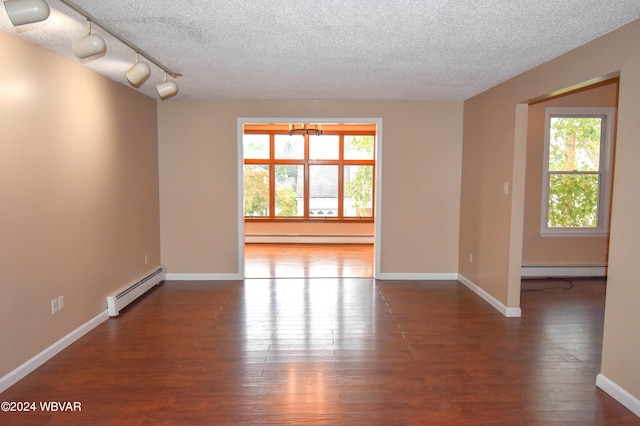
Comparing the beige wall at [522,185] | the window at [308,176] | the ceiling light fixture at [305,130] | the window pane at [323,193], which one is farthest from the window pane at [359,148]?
the beige wall at [522,185]

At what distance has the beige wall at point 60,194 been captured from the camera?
9.54ft

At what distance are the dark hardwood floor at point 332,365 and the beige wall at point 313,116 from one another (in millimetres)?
981

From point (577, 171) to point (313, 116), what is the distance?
3.70 m

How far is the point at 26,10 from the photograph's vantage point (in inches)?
85.7

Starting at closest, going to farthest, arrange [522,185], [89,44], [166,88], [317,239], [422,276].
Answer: [89,44] < [166,88] < [522,185] < [422,276] < [317,239]

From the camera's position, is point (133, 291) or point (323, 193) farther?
point (323, 193)

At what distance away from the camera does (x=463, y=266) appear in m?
5.73

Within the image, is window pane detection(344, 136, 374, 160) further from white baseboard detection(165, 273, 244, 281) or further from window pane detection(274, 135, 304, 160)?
white baseboard detection(165, 273, 244, 281)

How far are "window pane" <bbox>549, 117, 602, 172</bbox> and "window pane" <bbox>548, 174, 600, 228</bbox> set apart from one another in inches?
5.4

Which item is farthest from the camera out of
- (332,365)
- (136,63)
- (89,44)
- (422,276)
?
(422,276)

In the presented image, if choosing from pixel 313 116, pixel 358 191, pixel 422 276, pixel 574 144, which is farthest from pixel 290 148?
pixel 574 144

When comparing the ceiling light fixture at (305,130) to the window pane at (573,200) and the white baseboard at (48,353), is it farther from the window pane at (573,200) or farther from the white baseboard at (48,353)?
the white baseboard at (48,353)

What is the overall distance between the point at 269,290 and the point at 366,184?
463 centimetres

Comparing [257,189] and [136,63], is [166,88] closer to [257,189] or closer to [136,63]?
[136,63]
